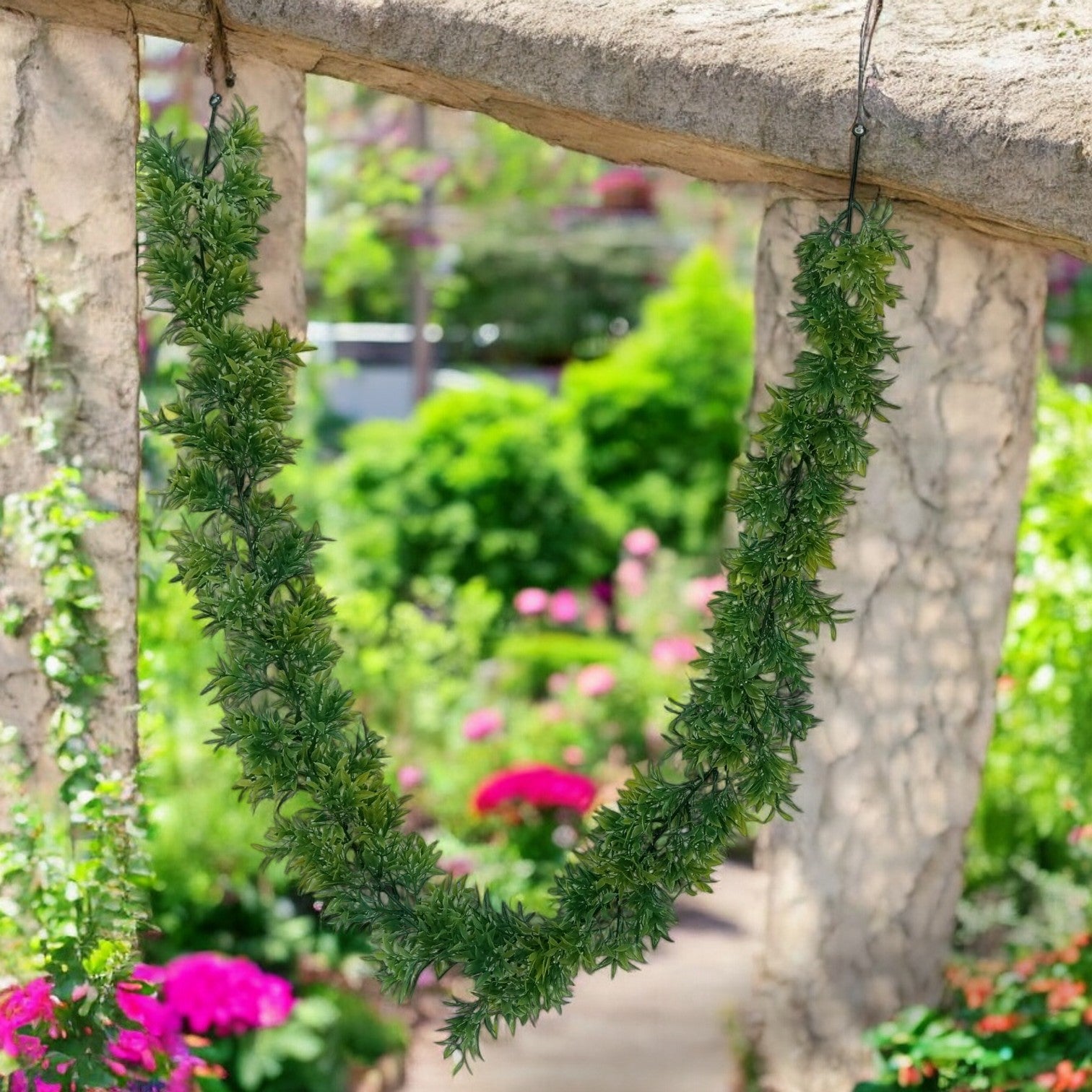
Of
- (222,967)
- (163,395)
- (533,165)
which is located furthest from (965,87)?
(533,165)

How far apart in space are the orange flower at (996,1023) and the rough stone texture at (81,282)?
5.28ft

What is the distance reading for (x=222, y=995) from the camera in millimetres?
2455

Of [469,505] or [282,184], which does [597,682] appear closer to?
[469,505]

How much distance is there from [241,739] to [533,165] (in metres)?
5.53

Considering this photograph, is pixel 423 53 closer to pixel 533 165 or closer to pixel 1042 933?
pixel 1042 933

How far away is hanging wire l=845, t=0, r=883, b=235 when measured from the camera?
1560 mm

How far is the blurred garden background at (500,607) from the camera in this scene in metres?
2.99

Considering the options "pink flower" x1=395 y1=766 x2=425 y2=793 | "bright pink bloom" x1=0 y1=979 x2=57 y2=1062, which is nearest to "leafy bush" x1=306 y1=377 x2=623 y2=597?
"pink flower" x1=395 y1=766 x2=425 y2=793

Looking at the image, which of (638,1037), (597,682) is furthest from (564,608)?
(638,1037)

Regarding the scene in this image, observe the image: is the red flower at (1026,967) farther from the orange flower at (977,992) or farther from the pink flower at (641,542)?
the pink flower at (641,542)

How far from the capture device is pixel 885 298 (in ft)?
4.98

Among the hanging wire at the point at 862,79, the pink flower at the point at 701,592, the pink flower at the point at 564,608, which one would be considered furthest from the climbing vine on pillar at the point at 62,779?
the pink flower at the point at 564,608

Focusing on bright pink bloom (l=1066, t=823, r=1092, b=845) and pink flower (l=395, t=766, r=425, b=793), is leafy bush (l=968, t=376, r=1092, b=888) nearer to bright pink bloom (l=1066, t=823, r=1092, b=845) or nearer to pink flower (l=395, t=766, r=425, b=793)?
bright pink bloom (l=1066, t=823, r=1092, b=845)

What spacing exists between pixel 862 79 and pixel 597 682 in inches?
133
